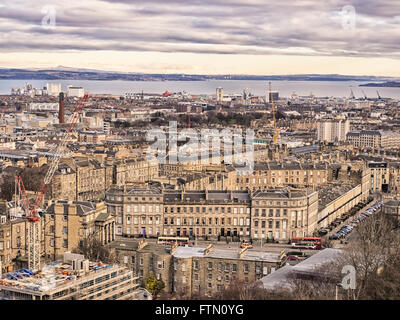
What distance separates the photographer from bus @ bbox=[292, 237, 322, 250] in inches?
638

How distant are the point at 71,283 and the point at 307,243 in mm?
8615

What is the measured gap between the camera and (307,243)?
54.3 ft

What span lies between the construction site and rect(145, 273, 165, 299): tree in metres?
0.67

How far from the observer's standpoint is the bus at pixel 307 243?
53.2ft

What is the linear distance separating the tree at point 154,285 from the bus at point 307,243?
533cm

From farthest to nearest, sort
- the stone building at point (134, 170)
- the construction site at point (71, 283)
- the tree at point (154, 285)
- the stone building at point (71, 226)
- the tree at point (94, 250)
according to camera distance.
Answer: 1. the stone building at point (134, 170)
2. the stone building at point (71, 226)
3. the tree at point (94, 250)
4. the tree at point (154, 285)
5. the construction site at point (71, 283)

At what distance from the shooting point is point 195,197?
58.1 feet

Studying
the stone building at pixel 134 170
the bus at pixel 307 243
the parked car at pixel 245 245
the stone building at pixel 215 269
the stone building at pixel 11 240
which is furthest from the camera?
the stone building at pixel 134 170

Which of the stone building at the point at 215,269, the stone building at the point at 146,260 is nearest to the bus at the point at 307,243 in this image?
the stone building at the point at 215,269

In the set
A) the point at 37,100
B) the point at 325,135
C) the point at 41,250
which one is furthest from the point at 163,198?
the point at 37,100

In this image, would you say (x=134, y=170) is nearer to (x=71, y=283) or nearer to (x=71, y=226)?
(x=71, y=226)

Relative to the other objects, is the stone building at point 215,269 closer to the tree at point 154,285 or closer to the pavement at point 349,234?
the tree at point 154,285

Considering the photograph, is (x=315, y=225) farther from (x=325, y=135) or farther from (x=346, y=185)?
(x=325, y=135)
